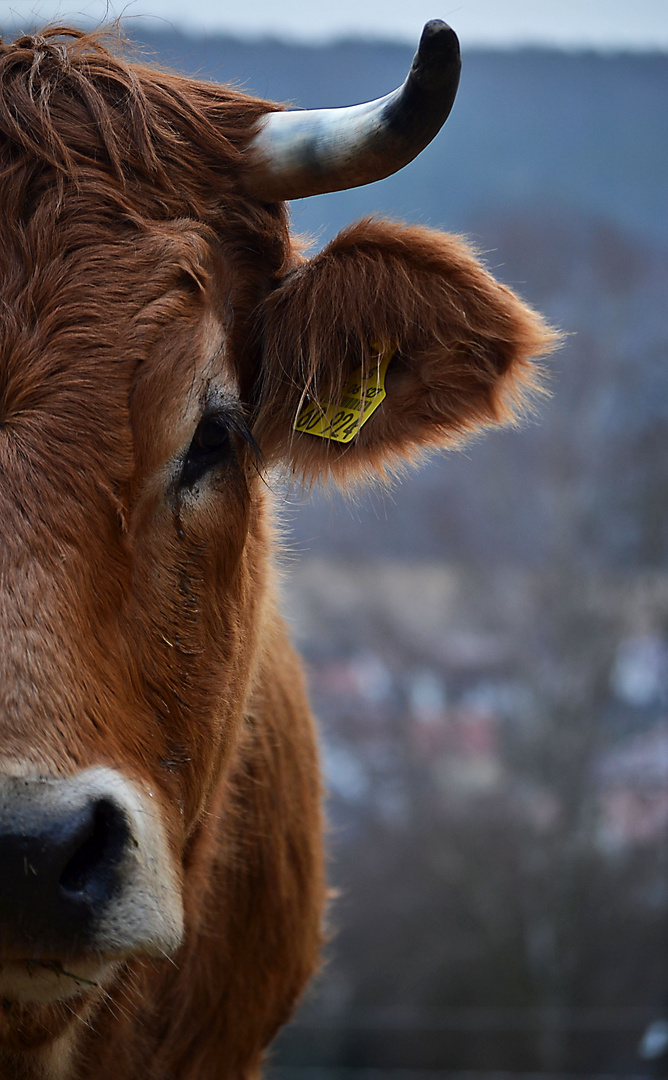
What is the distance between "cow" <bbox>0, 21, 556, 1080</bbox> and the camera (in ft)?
5.39

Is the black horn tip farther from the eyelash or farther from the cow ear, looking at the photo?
the eyelash

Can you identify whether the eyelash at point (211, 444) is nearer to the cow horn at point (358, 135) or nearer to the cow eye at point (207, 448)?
the cow eye at point (207, 448)

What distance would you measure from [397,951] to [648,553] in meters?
4.17

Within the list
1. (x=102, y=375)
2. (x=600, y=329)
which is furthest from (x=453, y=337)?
(x=600, y=329)

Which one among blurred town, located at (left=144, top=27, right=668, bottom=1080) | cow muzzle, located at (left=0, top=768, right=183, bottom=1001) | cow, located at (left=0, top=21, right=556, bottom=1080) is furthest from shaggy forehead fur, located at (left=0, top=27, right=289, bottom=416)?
blurred town, located at (left=144, top=27, right=668, bottom=1080)

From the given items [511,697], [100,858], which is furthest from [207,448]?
[511,697]

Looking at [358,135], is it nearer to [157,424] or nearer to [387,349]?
[387,349]

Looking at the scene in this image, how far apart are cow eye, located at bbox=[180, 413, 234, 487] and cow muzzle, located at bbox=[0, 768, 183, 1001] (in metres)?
0.65

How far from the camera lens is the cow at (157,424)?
1.64 m

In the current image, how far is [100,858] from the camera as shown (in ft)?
5.35

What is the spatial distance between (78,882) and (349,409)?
4.12ft

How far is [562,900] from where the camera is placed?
27.7ft

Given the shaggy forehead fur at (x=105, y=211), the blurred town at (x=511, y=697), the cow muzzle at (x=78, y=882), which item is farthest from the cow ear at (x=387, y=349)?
the blurred town at (x=511, y=697)

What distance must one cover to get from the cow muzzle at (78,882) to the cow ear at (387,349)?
1004mm
